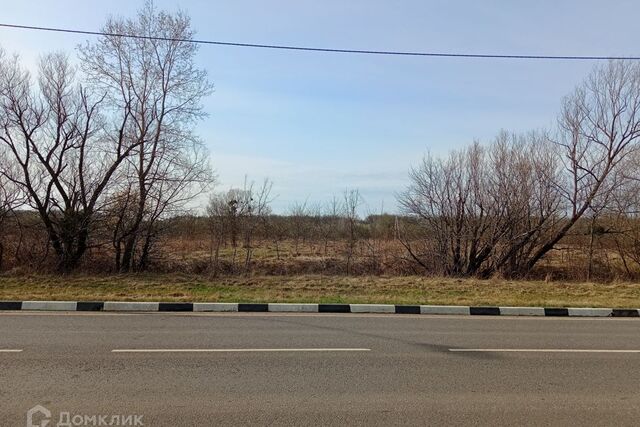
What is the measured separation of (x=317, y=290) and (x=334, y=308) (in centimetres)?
310

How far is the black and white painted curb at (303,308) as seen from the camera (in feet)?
36.6

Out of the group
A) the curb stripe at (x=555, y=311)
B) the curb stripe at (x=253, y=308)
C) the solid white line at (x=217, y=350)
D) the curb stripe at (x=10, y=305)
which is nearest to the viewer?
the solid white line at (x=217, y=350)

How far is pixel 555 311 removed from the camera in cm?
1207

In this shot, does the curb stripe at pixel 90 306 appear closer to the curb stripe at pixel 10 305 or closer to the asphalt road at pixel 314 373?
the curb stripe at pixel 10 305

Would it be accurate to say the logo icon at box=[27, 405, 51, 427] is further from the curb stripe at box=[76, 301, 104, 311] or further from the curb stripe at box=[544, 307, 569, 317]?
the curb stripe at box=[544, 307, 569, 317]

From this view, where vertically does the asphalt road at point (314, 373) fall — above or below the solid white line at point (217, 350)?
below

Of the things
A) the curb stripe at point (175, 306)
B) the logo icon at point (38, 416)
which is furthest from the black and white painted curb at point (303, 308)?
the logo icon at point (38, 416)

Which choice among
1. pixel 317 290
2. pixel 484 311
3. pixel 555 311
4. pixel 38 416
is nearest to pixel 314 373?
pixel 38 416

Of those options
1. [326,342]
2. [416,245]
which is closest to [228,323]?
[326,342]

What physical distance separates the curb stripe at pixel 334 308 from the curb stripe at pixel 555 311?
16.4 ft

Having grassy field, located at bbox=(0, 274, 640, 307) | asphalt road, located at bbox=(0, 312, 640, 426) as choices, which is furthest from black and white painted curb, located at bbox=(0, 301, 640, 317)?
asphalt road, located at bbox=(0, 312, 640, 426)

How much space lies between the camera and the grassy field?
42.1 ft

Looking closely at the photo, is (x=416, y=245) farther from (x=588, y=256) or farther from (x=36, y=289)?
(x=36, y=289)

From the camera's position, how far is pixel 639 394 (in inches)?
212
